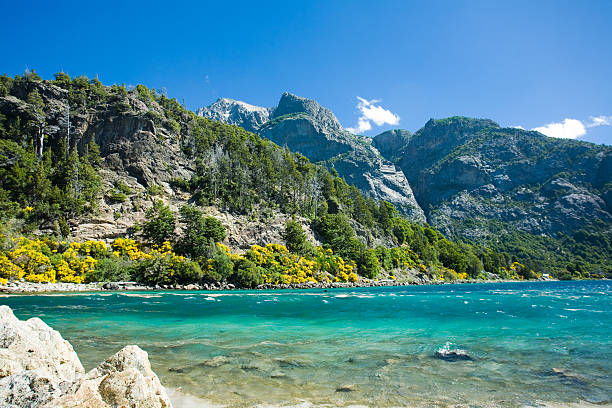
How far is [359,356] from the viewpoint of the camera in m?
13.8

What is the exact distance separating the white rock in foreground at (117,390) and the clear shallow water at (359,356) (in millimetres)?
3332

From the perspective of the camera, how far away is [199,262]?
64750 mm

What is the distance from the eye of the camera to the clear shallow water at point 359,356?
9.35 metres

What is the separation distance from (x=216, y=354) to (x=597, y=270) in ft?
693

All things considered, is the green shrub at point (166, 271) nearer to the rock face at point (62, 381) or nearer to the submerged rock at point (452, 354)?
the submerged rock at point (452, 354)

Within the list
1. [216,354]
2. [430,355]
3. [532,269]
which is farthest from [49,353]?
[532,269]

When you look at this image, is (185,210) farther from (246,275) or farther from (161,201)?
(246,275)

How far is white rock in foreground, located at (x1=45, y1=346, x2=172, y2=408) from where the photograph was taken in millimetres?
4928

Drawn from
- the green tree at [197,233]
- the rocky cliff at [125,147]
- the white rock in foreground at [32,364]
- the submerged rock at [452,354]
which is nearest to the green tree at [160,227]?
the green tree at [197,233]

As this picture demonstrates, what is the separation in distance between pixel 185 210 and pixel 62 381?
228ft

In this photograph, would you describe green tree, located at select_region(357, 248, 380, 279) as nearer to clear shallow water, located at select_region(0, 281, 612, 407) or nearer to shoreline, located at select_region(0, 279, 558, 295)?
shoreline, located at select_region(0, 279, 558, 295)

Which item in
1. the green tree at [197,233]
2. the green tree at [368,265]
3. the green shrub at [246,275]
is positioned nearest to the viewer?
the green shrub at [246,275]

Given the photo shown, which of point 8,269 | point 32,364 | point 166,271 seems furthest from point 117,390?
point 166,271

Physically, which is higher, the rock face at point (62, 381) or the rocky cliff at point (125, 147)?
the rocky cliff at point (125, 147)
